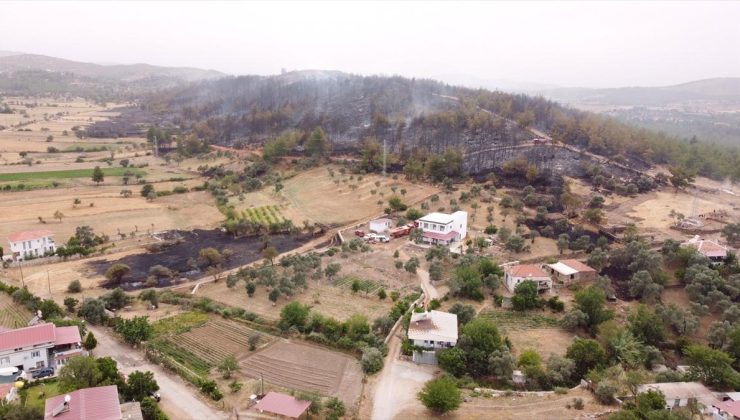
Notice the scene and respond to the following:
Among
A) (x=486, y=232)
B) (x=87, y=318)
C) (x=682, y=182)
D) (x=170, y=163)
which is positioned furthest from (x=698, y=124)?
(x=87, y=318)

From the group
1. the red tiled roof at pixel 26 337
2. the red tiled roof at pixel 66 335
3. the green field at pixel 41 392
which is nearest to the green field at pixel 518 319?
the red tiled roof at pixel 66 335

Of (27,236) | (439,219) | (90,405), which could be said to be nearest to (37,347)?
(90,405)

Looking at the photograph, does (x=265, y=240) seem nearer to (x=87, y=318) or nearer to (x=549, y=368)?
(x=87, y=318)

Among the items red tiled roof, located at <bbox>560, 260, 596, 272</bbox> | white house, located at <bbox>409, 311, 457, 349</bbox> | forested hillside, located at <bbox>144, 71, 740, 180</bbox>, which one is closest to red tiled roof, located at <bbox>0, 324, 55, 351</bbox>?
white house, located at <bbox>409, 311, 457, 349</bbox>

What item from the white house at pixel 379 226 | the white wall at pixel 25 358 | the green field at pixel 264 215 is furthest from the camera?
the green field at pixel 264 215

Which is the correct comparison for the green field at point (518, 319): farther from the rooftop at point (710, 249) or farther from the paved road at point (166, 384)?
the paved road at point (166, 384)

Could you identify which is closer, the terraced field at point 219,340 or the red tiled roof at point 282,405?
the red tiled roof at point 282,405
